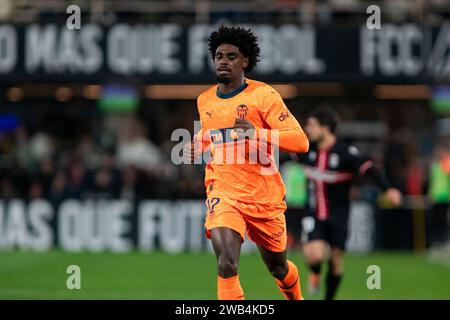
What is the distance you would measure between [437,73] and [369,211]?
320cm

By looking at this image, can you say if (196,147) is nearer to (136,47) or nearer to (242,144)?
(242,144)

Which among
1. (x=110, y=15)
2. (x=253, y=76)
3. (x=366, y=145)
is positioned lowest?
(x=366, y=145)

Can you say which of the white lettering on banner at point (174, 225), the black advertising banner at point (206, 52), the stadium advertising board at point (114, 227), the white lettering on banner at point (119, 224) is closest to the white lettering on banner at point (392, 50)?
the black advertising banner at point (206, 52)

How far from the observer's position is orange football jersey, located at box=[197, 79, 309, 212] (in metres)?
8.34

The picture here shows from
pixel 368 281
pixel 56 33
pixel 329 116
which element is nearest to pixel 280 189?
pixel 329 116

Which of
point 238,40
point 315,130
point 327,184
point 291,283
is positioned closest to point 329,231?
point 327,184

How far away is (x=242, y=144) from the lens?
8.43 metres

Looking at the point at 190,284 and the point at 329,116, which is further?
the point at 190,284

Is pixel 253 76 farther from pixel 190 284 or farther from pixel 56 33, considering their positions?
pixel 190 284

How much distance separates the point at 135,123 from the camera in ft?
75.4

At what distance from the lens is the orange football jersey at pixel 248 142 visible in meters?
8.34

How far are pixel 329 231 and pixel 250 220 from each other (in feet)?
10.9

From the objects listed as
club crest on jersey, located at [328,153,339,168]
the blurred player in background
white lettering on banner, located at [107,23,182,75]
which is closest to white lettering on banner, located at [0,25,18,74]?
white lettering on banner, located at [107,23,182,75]

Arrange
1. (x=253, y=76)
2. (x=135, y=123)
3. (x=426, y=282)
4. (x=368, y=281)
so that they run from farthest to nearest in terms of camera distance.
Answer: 1. (x=135, y=123)
2. (x=253, y=76)
3. (x=426, y=282)
4. (x=368, y=281)
